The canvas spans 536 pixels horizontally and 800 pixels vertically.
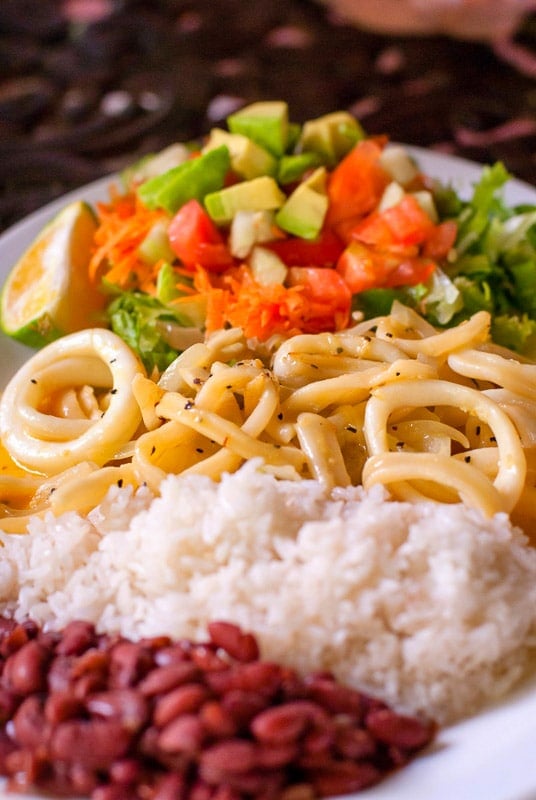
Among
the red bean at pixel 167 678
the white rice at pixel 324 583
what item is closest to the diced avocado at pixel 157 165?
the white rice at pixel 324 583

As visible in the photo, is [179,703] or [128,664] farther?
[128,664]

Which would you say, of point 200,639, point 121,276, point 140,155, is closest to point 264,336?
point 121,276

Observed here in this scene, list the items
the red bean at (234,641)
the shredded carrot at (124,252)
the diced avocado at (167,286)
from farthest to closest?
the shredded carrot at (124,252) → the diced avocado at (167,286) → the red bean at (234,641)

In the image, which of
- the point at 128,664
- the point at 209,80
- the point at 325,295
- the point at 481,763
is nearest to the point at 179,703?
the point at 128,664

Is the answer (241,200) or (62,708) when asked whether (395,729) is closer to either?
(62,708)

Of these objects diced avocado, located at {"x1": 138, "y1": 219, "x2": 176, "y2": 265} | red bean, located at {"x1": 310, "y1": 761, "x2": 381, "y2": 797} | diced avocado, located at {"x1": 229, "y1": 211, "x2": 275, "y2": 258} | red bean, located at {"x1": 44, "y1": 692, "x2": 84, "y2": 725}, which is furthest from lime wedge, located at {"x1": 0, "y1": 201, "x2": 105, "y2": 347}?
red bean, located at {"x1": 310, "y1": 761, "x2": 381, "y2": 797}

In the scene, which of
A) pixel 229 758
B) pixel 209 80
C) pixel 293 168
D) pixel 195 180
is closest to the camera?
pixel 229 758

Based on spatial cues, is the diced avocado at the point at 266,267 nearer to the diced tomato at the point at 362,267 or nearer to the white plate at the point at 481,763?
the diced tomato at the point at 362,267

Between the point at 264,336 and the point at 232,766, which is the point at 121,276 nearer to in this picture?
the point at 264,336
